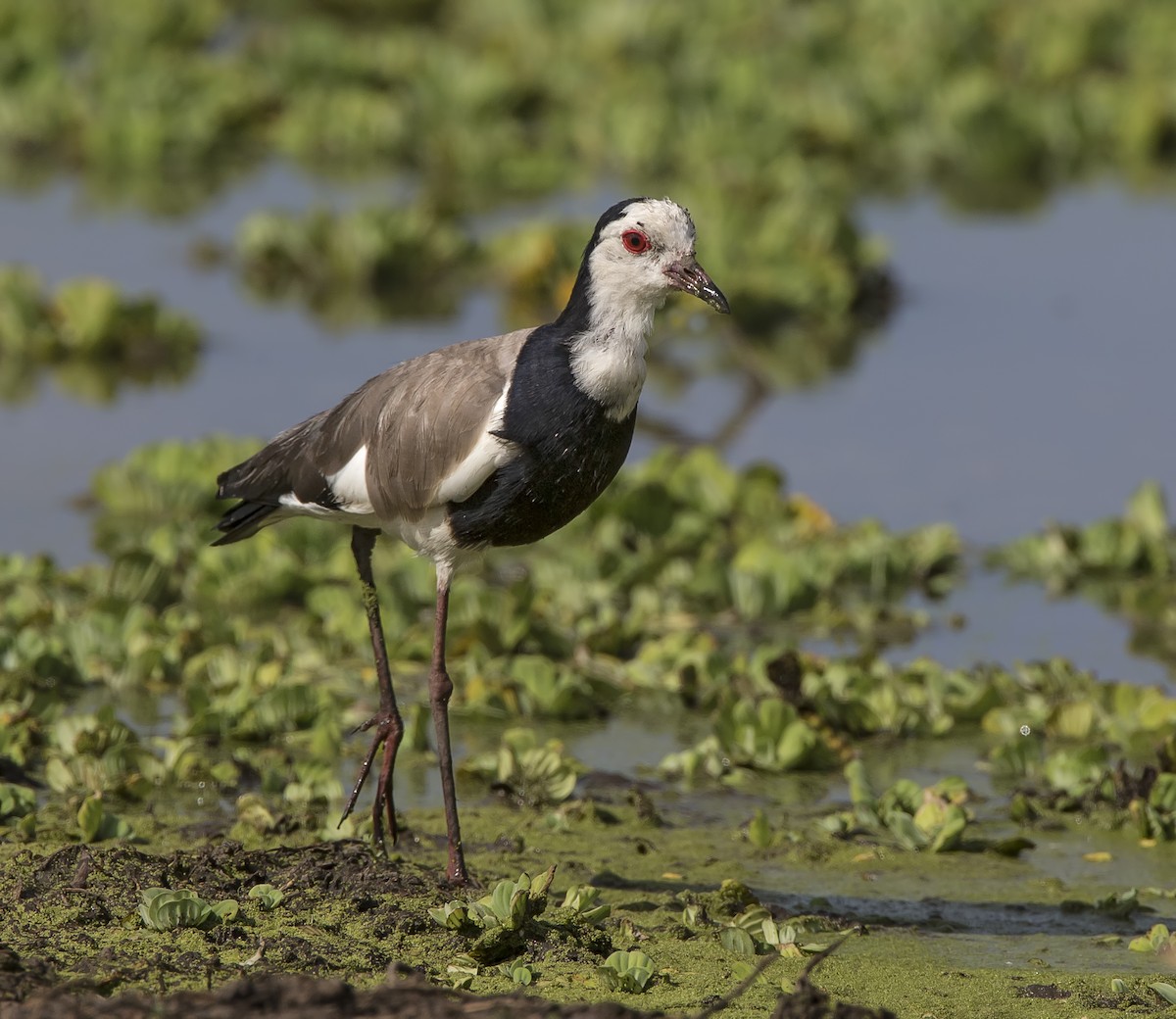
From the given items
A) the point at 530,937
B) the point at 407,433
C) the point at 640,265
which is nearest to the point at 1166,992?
the point at 530,937

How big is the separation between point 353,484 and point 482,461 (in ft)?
1.86

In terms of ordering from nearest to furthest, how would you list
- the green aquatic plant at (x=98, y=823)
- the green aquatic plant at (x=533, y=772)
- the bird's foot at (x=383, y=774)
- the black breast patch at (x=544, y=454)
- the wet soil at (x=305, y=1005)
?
the wet soil at (x=305, y=1005)
the black breast patch at (x=544, y=454)
the green aquatic plant at (x=98, y=823)
the bird's foot at (x=383, y=774)
the green aquatic plant at (x=533, y=772)

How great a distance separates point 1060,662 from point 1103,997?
2.66 m

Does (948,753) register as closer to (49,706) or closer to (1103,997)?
(1103,997)

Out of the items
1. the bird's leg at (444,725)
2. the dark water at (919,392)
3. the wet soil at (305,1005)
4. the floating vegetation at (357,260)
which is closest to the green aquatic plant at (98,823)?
the bird's leg at (444,725)

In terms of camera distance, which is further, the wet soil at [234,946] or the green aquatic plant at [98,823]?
the green aquatic plant at [98,823]

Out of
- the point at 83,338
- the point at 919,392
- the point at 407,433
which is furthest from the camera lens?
the point at 919,392

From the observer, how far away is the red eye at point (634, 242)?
538cm

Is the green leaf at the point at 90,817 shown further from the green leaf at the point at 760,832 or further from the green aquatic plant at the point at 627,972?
the green leaf at the point at 760,832

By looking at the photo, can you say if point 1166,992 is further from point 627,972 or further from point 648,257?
point 648,257

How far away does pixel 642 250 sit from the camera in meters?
5.39

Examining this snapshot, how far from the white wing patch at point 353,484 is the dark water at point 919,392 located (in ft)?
10.4

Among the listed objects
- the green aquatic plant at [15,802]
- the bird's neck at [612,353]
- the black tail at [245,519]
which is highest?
the bird's neck at [612,353]

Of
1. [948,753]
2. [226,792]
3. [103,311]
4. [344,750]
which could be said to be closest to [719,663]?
[948,753]
